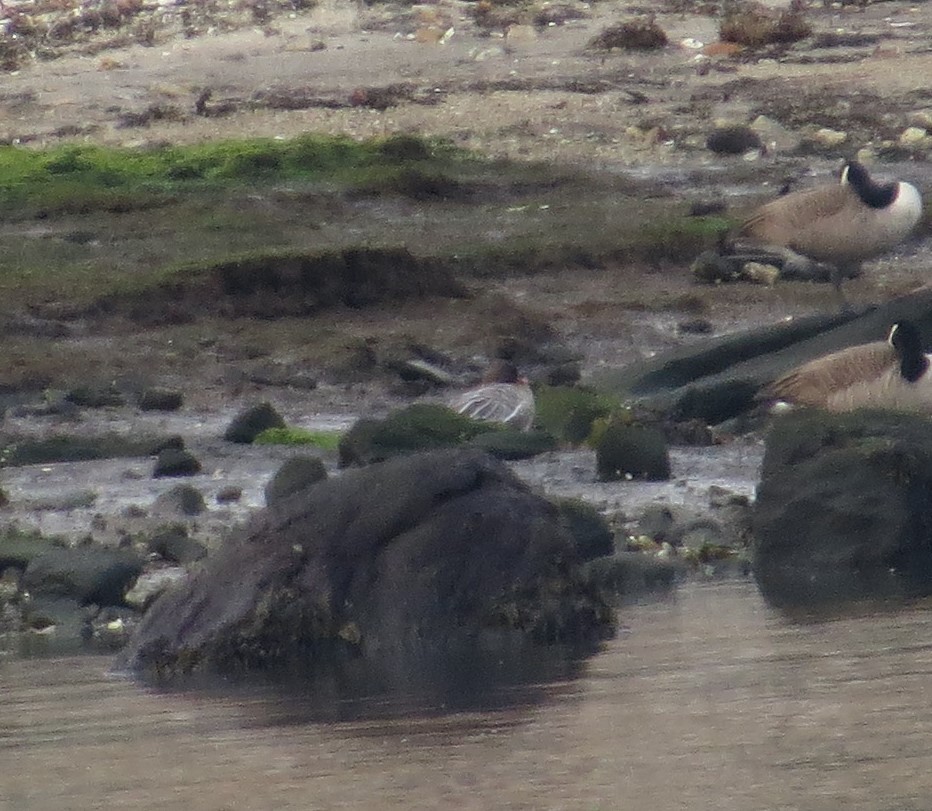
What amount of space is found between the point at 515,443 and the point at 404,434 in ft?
2.20

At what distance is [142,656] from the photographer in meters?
8.20

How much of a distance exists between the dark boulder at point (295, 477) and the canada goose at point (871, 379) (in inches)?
104

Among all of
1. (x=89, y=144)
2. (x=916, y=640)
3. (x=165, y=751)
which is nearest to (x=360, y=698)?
(x=165, y=751)

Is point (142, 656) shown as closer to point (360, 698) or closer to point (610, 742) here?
point (360, 698)

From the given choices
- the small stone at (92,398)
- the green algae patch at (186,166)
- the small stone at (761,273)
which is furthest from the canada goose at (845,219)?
the green algae patch at (186,166)

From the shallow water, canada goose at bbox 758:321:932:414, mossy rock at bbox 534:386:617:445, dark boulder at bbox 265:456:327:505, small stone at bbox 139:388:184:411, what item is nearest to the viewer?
the shallow water

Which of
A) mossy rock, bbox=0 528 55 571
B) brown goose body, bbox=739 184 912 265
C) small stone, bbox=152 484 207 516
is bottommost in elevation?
small stone, bbox=152 484 207 516

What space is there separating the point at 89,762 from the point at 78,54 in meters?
21.9

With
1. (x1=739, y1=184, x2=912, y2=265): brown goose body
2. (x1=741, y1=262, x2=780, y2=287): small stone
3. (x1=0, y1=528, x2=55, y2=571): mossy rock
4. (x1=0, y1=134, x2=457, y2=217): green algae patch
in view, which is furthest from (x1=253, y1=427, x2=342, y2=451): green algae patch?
(x1=0, y1=134, x2=457, y2=217): green algae patch

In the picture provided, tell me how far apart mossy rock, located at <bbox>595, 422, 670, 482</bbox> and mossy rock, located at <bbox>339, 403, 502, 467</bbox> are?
0.73m

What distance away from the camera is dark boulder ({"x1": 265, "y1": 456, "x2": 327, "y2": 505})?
10375 mm

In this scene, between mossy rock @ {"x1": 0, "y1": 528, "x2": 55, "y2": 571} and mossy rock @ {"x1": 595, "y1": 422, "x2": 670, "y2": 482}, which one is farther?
mossy rock @ {"x1": 595, "y1": 422, "x2": 670, "y2": 482}

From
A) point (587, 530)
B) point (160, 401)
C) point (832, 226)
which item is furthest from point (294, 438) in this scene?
point (832, 226)

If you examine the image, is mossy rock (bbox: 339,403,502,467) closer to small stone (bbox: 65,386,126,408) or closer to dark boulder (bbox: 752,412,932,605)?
dark boulder (bbox: 752,412,932,605)
